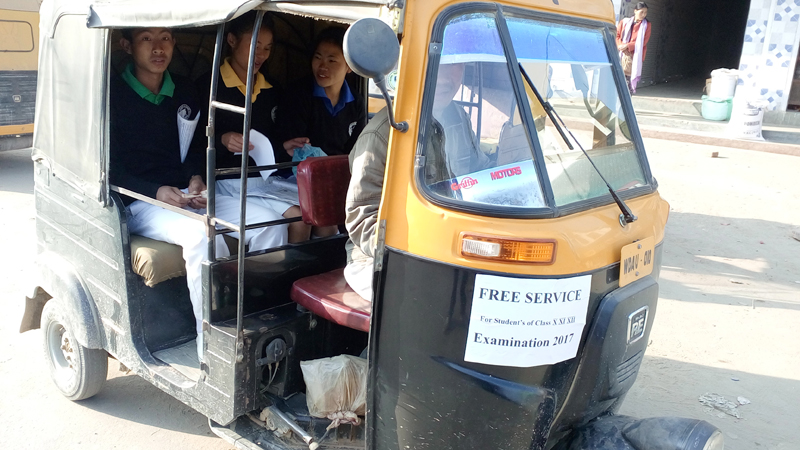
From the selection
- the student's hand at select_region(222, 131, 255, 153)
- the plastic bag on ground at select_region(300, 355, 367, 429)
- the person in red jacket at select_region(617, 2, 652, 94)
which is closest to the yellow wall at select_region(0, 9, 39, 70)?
the student's hand at select_region(222, 131, 255, 153)

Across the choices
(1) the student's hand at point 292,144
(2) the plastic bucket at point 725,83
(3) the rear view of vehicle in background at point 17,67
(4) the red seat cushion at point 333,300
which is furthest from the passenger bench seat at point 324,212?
(2) the plastic bucket at point 725,83

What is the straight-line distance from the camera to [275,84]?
406 cm

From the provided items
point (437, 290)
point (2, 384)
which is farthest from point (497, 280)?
point (2, 384)

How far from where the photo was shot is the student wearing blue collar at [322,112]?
3779 mm

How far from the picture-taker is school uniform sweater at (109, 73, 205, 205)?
3209mm

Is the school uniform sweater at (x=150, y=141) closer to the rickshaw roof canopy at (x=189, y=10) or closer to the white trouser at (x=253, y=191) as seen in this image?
the white trouser at (x=253, y=191)

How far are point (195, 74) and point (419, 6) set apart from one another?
2302 mm

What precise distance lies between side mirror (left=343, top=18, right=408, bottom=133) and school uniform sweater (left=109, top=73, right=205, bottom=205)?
1.72 metres

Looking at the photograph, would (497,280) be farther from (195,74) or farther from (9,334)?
(9,334)

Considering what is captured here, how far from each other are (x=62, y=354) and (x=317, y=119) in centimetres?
201

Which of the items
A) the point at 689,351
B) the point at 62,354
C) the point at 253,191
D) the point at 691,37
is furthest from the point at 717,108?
the point at 62,354

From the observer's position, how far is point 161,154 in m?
3.39

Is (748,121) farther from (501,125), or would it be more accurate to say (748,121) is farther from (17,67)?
(17,67)

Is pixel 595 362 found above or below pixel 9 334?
above
